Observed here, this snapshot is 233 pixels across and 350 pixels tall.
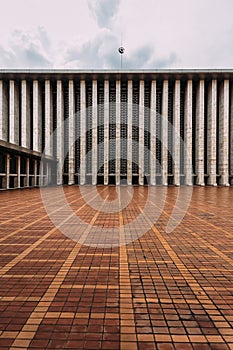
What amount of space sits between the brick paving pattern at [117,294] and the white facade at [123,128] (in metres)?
28.3

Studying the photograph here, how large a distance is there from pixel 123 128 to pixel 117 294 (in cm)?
3198

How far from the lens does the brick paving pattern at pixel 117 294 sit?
222 centimetres

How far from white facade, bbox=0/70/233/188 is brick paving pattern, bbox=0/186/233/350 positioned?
28.3 meters

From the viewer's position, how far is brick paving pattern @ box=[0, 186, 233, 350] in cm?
222

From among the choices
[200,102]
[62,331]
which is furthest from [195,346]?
[200,102]

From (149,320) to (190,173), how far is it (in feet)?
104

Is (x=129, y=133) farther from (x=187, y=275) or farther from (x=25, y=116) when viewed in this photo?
(x=187, y=275)

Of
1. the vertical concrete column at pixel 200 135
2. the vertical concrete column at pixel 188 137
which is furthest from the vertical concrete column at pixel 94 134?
the vertical concrete column at pixel 200 135

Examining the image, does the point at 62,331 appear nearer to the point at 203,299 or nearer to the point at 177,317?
the point at 177,317

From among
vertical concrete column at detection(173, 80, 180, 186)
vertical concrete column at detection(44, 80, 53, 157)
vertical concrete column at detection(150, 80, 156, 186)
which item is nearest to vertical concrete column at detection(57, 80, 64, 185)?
vertical concrete column at detection(44, 80, 53, 157)

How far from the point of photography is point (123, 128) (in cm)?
3406

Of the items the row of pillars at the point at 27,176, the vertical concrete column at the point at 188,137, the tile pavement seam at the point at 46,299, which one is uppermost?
the vertical concrete column at the point at 188,137

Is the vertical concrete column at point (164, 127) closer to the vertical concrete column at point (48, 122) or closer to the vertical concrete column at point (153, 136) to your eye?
the vertical concrete column at point (153, 136)

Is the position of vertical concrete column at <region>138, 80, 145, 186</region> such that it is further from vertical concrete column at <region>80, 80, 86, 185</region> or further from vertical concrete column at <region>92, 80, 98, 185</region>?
vertical concrete column at <region>80, 80, 86, 185</region>
